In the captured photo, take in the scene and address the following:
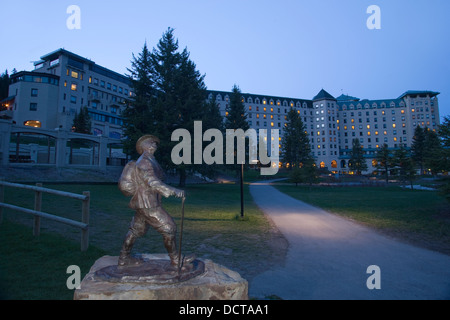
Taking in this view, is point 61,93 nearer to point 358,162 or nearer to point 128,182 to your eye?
point 128,182

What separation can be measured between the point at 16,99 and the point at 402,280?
6657 centimetres

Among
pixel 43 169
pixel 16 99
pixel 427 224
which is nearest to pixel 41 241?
pixel 427 224

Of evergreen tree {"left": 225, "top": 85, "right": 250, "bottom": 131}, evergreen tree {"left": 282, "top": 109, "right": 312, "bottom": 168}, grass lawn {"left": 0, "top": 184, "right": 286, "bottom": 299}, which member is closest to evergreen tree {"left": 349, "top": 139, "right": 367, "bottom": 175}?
evergreen tree {"left": 282, "top": 109, "right": 312, "bottom": 168}

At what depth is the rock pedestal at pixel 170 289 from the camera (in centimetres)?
301

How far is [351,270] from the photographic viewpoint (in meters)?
5.44

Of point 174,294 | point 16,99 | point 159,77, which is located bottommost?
point 174,294

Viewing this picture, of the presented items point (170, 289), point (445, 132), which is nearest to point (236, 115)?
point (445, 132)

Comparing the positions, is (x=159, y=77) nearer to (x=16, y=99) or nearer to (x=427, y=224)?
(x=427, y=224)

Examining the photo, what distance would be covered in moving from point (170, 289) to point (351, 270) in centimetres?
428

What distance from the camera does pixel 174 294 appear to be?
3.14m

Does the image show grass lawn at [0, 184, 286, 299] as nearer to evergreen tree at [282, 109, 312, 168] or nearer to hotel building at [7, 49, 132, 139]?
hotel building at [7, 49, 132, 139]

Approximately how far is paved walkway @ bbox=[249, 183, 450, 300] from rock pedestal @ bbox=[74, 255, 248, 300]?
1.07 metres

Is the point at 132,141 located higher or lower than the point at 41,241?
higher
